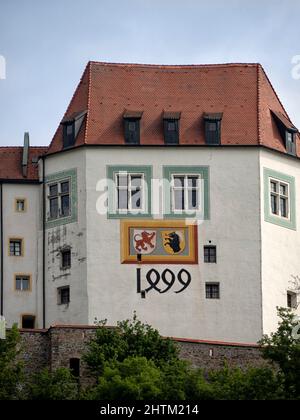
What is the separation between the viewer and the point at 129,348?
346 feet

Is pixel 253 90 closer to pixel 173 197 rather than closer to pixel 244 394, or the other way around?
pixel 173 197

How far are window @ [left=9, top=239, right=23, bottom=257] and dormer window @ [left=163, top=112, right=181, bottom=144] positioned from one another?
840 centimetres

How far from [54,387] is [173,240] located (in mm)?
13294

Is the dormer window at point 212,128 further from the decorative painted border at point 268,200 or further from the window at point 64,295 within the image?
the window at point 64,295

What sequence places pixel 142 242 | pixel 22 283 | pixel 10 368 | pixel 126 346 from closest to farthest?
pixel 10 368 → pixel 126 346 → pixel 142 242 → pixel 22 283

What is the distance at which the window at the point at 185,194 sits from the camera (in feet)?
370

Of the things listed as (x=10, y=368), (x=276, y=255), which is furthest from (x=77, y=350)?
(x=276, y=255)

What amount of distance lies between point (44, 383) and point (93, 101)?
59.4 feet

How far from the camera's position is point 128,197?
113 metres

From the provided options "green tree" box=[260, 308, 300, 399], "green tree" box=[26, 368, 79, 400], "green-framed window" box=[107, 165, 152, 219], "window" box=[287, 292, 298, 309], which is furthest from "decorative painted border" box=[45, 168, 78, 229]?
"green tree" box=[260, 308, 300, 399]

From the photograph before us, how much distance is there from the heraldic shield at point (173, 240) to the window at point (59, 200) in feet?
15.4

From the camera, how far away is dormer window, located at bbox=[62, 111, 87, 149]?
4498 inches

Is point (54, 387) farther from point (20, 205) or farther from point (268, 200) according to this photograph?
point (268, 200)
